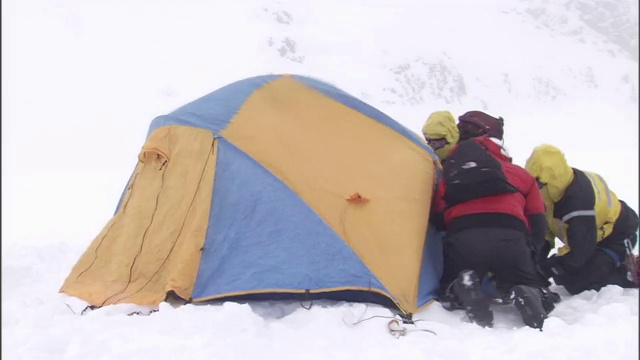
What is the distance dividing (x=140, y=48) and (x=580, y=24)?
101ft

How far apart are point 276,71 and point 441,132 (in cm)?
2197

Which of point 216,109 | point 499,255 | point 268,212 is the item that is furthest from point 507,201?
point 216,109

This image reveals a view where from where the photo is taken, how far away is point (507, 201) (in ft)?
11.2

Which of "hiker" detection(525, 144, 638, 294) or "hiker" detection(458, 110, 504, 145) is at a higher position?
"hiker" detection(458, 110, 504, 145)

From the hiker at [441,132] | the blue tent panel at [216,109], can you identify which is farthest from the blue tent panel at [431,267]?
the blue tent panel at [216,109]

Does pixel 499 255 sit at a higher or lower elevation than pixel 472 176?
lower

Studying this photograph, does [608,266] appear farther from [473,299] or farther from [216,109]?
[216,109]

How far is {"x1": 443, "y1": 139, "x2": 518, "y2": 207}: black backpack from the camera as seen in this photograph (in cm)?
340

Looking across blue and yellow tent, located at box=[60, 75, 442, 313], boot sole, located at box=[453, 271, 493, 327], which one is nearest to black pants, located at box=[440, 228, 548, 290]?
boot sole, located at box=[453, 271, 493, 327]

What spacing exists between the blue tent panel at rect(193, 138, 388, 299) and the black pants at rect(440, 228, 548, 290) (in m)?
0.54

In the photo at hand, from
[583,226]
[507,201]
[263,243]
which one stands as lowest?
[263,243]

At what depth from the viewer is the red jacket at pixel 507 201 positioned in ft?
11.2

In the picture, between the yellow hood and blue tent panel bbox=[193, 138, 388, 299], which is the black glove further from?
blue tent panel bbox=[193, 138, 388, 299]

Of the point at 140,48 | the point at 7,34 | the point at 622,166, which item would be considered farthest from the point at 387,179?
the point at 140,48
